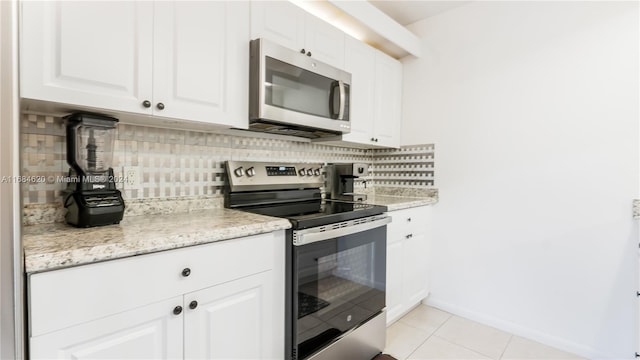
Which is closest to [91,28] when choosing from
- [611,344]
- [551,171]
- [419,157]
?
[419,157]

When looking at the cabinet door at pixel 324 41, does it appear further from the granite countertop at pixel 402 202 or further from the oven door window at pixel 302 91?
the granite countertop at pixel 402 202

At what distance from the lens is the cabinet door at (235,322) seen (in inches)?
42.9

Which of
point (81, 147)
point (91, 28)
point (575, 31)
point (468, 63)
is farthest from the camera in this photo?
point (468, 63)

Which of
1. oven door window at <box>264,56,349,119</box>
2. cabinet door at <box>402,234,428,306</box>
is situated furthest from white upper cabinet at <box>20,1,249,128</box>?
cabinet door at <box>402,234,428,306</box>

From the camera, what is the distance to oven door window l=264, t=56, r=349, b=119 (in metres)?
1.58

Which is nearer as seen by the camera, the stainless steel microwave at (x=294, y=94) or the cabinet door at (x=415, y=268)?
the stainless steel microwave at (x=294, y=94)

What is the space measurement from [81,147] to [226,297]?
814mm

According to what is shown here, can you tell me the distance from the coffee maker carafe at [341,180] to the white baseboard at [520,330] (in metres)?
1.09

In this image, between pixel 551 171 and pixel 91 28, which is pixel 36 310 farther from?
pixel 551 171

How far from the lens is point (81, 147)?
1192 millimetres

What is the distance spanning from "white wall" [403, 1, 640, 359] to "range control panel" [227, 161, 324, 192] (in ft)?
3.41

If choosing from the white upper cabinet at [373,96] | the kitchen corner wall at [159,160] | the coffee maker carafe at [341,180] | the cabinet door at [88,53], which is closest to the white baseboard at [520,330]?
the kitchen corner wall at [159,160]

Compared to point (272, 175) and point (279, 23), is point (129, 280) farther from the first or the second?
point (279, 23)

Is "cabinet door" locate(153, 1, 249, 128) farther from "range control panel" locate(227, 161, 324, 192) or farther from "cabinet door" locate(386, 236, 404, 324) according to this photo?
"cabinet door" locate(386, 236, 404, 324)
